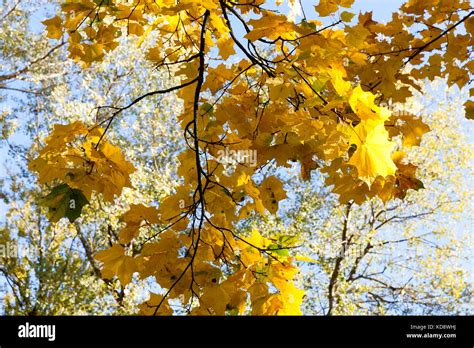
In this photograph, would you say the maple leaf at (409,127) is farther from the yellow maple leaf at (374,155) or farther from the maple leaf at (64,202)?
the maple leaf at (64,202)


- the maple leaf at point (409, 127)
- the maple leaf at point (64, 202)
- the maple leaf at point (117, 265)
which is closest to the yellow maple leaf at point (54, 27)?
the maple leaf at point (64, 202)

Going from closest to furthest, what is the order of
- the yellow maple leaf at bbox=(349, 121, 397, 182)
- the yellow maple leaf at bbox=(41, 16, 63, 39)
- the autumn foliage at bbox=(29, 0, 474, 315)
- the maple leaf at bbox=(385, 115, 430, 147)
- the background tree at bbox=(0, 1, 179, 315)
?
the yellow maple leaf at bbox=(349, 121, 397, 182) → the autumn foliage at bbox=(29, 0, 474, 315) → the maple leaf at bbox=(385, 115, 430, 147) → the yellow maple leaf at bbox=(41, 16, 63, 39) → the background tree at bbox=(0, 1, 179, 315)

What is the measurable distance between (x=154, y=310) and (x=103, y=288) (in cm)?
749

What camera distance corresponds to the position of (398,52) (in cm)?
228

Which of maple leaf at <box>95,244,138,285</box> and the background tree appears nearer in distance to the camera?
maple leaf at <box>95,244,138,285</box>

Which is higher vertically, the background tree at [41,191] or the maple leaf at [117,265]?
the background tree at [41,191]

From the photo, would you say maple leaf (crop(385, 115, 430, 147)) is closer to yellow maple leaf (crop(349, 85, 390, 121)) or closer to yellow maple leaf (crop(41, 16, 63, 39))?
yellow maple leaf (crop(349, 85, 390, 121))

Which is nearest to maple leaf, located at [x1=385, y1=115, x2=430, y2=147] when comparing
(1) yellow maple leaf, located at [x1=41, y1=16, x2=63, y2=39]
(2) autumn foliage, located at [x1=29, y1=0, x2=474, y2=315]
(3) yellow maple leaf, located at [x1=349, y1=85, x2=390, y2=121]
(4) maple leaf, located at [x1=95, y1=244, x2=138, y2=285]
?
(2) autumn foliage, located at [x1=29, y1=0, x2=474, y2=315]

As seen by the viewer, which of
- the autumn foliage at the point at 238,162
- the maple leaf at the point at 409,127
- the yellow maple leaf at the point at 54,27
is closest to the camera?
the autumn foliage at the point at 238,162

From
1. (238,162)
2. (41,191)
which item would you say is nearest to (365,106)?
(238,162)

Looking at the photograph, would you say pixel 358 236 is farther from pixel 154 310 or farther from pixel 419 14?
pixel 154 310

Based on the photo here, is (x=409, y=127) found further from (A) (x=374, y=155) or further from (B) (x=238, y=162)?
(A) (x=374, y=155)

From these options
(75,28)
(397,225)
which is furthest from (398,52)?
(397,225)

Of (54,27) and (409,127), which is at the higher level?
(54,27)
